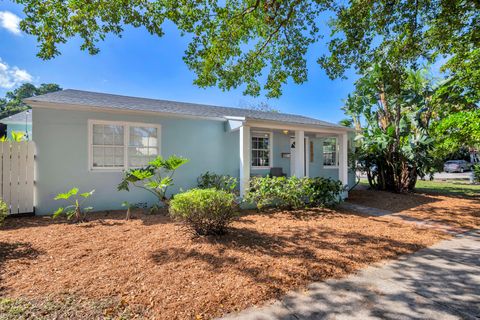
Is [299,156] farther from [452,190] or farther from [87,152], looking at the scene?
[452,190]

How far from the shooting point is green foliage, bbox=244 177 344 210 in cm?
709

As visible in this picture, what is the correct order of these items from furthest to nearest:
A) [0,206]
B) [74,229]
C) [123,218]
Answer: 1. [123,218]
2. [74,229]
3. [0,206]

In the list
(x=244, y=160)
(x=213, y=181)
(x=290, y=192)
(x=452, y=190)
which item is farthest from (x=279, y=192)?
(x=452, y=190)

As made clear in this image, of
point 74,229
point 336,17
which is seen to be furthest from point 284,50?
point 74,229

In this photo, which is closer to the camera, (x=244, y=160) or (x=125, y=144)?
(x=125, y=144)

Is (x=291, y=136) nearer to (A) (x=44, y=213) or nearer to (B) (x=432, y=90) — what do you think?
(B) (x=432, y=90)

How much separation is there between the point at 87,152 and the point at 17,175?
5.62ft

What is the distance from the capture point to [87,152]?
7074mm

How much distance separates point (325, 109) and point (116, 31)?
2626cm

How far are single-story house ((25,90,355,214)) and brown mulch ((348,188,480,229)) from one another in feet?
4.85

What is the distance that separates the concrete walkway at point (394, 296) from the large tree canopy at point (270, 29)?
6135 mm

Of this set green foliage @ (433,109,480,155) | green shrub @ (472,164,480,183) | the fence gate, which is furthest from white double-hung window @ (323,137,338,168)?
green shrub @ (472,164,480,183)

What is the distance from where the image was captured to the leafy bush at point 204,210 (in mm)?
4219

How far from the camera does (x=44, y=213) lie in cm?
653
